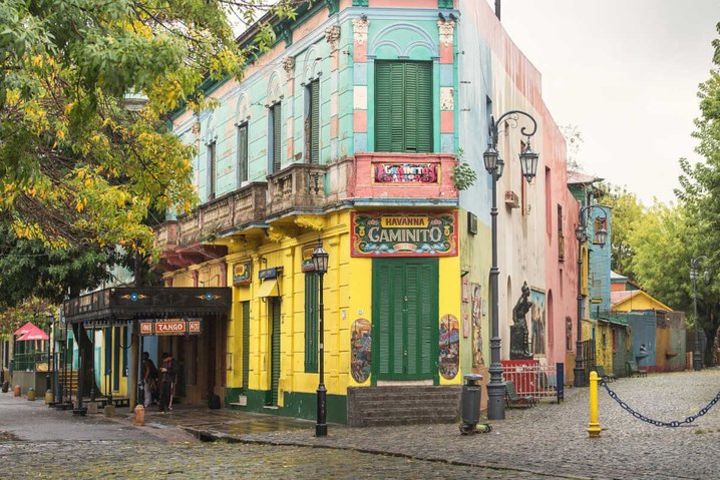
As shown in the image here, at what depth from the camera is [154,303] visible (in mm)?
29484

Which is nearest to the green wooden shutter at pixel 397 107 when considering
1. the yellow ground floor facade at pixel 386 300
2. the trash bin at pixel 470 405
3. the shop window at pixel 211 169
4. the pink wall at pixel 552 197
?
the yellow ground floor facade at pixel 386 300

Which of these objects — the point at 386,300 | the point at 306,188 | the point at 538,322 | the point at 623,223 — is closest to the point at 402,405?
the point at 386,300

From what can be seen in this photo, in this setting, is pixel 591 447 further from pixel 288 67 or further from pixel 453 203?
pixel 288 67

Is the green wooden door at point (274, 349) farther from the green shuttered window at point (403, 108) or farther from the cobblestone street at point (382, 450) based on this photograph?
the green shuttered window at point (403, 108)

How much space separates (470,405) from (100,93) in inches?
314

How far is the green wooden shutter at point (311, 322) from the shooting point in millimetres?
25562

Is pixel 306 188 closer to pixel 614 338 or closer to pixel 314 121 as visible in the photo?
pixel 314 121

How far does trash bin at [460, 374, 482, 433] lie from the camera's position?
1956 centimetres

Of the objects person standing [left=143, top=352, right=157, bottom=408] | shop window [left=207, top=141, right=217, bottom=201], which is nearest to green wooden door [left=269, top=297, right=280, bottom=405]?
person standing [left=143, top=352, right=157, bottom=408]

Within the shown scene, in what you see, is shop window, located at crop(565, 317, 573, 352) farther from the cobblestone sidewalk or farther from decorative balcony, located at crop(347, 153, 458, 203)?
decorative balcony, located at crop(347, 153, 458, 203)

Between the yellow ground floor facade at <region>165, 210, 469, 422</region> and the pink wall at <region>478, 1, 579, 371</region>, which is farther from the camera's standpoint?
the pink wall at <region>478, 1, 579, 371</region>

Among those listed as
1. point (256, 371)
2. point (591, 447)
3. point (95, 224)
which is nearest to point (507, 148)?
point (256, 371)

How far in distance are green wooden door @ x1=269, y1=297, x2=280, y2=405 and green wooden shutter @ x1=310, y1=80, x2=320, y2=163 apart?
396 cm

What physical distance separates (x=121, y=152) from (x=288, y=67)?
904cm
